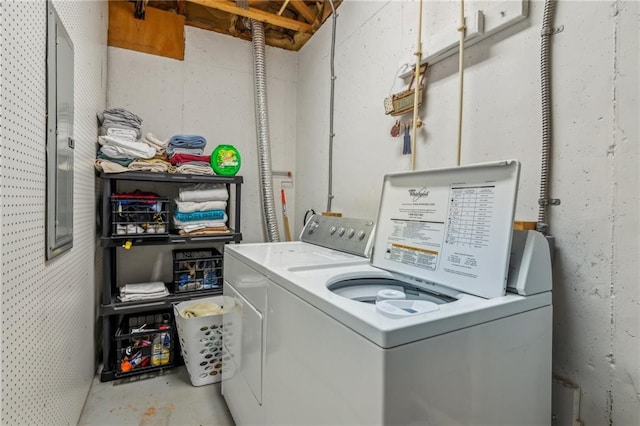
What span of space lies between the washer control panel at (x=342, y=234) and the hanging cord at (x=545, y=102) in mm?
654

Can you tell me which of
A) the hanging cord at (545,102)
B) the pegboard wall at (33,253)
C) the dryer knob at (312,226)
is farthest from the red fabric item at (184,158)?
the hanging cord at (545,102)

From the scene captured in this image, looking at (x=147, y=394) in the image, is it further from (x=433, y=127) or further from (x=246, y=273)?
(x=433, y=127)

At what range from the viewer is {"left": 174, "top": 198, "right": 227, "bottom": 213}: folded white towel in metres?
2.18

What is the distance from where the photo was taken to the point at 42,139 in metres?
1.06

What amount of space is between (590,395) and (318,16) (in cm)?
278

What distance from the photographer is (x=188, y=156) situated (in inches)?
86.8

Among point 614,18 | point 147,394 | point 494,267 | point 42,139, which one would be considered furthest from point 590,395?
point 147,394

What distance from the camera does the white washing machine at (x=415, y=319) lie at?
2.21 feet

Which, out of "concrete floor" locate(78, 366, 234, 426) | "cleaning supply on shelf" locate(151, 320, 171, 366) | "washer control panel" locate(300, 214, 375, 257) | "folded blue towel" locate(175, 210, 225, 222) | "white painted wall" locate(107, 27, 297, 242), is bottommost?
"concrete floor" locate(78, 366, 234, 426)

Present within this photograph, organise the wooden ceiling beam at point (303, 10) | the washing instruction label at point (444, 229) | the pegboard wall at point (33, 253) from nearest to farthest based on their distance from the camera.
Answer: the pegboard wall at point (33, 253) < the washing instruction label at point (444, 229) < the wooden ceiling beam at point (303, 10)

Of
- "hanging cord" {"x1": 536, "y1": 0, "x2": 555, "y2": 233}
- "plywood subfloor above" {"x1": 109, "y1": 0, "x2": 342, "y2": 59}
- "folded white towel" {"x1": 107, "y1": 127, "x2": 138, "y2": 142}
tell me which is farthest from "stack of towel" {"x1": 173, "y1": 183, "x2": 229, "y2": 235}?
"hanging cord" {"x1": 536, "y1": 0, "x2": 555, "y2": 233}

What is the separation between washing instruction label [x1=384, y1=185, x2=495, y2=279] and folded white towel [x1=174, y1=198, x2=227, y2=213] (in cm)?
141

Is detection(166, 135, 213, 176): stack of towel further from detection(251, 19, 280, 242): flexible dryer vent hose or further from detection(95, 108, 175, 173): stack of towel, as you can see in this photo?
detection(251, 19, 280, 242): flexible dryer vent hose

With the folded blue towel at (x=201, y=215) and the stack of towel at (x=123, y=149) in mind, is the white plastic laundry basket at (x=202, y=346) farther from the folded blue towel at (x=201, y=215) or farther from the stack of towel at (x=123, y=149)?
the stack of towel at (x=123, y=149)
